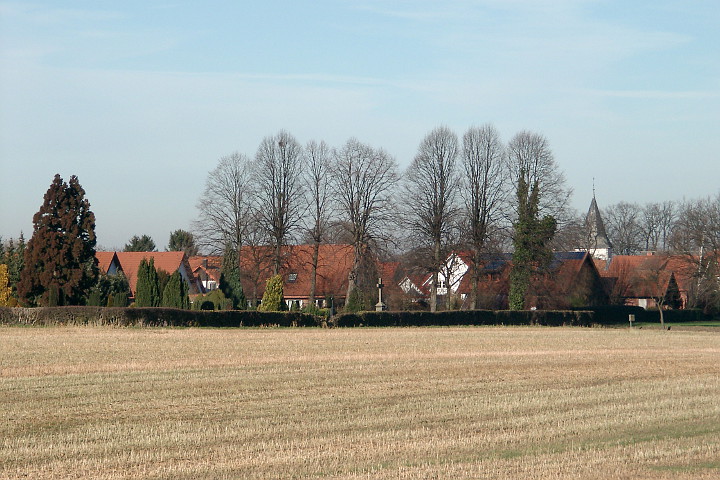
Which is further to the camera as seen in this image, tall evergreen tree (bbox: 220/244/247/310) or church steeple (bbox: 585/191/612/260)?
church steeple (bbox: 585/191/612/260)

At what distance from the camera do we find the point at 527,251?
6569cm

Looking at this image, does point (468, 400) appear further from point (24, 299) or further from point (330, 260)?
point (330, 260)

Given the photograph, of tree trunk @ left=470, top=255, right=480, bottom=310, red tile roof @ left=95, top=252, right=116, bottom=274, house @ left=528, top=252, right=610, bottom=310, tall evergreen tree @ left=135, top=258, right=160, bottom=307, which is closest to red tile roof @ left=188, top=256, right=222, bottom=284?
red tile roof @ left=95, top=252, right=116, bottom=274

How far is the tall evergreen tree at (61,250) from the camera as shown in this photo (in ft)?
169

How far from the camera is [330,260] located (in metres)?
79.5

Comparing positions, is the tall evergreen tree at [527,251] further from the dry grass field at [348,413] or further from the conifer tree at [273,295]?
the dry grass field at [348,413]

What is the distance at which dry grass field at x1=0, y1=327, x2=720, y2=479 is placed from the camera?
1141 centimetres

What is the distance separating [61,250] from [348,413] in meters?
39.9

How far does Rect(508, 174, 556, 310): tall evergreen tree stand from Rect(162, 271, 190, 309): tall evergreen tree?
980 inches

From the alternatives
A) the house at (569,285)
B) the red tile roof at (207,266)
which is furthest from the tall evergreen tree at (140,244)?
the house at (569,285)

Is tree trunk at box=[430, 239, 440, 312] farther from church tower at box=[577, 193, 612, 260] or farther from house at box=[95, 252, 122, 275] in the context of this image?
church tower at box=[577, 193, 612, 260]

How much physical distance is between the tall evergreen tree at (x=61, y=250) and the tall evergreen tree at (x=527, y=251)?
30.5 m

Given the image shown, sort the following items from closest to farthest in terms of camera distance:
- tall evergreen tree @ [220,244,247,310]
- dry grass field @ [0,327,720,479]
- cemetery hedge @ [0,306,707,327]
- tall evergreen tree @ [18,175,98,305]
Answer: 1. dry grass field @ [0,327,720,479]
2. cemetery hedge @ [0,306,707,327]
3. tall evergreen tree @ [18,175,98,305]
4. tall evergreen tree @ [220,244,247,310]

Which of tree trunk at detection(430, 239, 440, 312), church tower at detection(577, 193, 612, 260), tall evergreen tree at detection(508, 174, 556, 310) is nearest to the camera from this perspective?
tree trunk at detection(430, 239, 440, 312)
